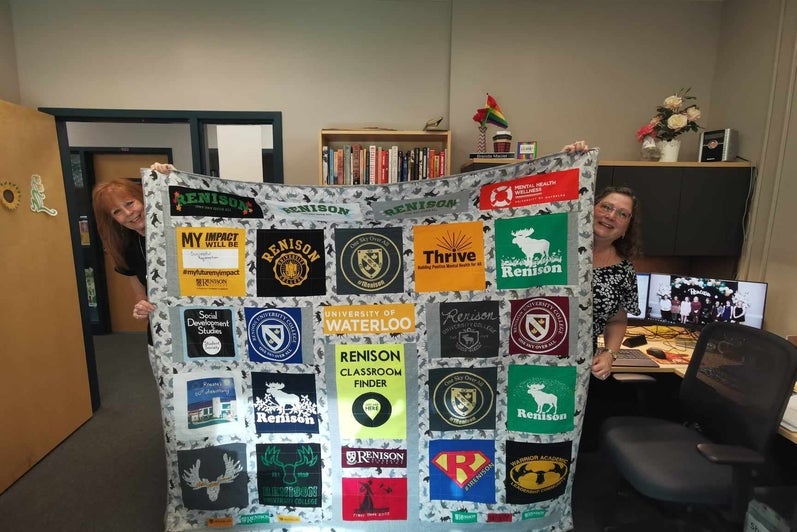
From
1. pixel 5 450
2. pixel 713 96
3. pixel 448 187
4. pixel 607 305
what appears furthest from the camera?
pixel 713 96

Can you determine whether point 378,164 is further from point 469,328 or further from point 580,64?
point 580,64

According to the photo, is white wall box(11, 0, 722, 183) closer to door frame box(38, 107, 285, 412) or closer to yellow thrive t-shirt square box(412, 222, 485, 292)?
door frame box(38, 107, 285, 412)

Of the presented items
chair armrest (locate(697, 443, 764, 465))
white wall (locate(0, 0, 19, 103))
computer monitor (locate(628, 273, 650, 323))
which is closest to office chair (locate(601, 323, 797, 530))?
chair armrest (locate(697, 443, 764, 465))

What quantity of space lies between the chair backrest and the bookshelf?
1.68m

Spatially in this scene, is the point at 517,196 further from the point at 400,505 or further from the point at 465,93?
the point at 465,93

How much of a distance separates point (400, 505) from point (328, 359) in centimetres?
66

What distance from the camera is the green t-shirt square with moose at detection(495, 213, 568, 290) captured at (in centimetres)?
138

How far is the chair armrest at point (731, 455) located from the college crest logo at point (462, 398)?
2.34 ft

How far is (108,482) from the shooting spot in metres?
1.99

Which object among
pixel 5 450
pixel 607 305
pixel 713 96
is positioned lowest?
pixel 5 450

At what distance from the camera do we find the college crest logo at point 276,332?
1438mm

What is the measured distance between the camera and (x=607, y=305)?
64.7 inches

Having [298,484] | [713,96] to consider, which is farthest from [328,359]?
[713,96]

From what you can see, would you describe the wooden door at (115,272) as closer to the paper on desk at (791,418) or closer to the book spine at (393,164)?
the book spine at (393,164)
